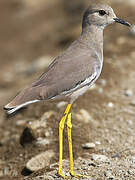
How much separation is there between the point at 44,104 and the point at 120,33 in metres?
4.08

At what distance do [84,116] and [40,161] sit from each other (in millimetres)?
1377

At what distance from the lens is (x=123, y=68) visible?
923 centimetres

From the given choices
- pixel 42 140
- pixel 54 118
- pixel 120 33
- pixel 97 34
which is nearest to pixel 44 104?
pixel 54 118

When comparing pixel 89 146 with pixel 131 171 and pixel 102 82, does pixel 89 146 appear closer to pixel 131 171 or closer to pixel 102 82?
Answer: pixel 131 171

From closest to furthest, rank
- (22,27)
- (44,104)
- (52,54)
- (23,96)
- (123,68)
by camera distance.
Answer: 1. (23,96)
2. (44,104)
3. (123,68)
4. (52,54)
5. (22,27)

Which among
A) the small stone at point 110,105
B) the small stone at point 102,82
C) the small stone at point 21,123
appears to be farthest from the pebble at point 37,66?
the small stone at point 110,105

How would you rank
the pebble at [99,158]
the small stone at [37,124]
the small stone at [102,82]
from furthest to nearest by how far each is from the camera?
the small stone at [102,82] → the small stone at [37,124] → the pebble at [99,158]

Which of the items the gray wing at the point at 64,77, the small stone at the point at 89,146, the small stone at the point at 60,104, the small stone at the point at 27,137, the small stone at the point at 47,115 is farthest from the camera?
the small stone at the point at 60,104

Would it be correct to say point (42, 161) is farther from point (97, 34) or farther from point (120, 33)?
point (120, 33)

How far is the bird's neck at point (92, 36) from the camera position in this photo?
5973mm

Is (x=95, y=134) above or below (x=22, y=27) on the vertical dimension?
below

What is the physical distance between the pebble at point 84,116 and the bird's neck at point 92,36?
1798 mm

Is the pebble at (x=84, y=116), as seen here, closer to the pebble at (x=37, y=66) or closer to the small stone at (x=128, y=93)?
the small stone at (x=128, y=93)

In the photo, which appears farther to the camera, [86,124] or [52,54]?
[52,54]
